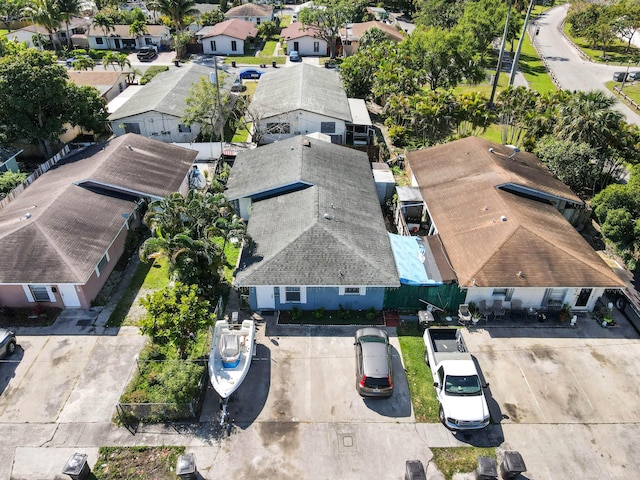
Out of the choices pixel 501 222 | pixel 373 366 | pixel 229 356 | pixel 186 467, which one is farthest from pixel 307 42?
pixel 186 467

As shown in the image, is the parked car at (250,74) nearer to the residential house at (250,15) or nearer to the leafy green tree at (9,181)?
the residential house at (250,15)

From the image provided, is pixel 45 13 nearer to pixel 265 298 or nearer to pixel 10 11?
pixel 10 11

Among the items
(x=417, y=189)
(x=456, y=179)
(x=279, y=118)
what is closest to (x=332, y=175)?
(x=417, y=189)

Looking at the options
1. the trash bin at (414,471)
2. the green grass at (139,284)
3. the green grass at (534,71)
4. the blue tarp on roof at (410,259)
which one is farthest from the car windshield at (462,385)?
the green grass at (534,71)

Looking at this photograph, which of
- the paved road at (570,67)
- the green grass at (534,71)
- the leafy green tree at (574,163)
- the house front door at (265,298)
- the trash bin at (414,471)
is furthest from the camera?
the green grass at (534,71)

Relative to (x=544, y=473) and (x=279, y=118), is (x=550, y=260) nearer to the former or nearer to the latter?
(x=544, y=473)
